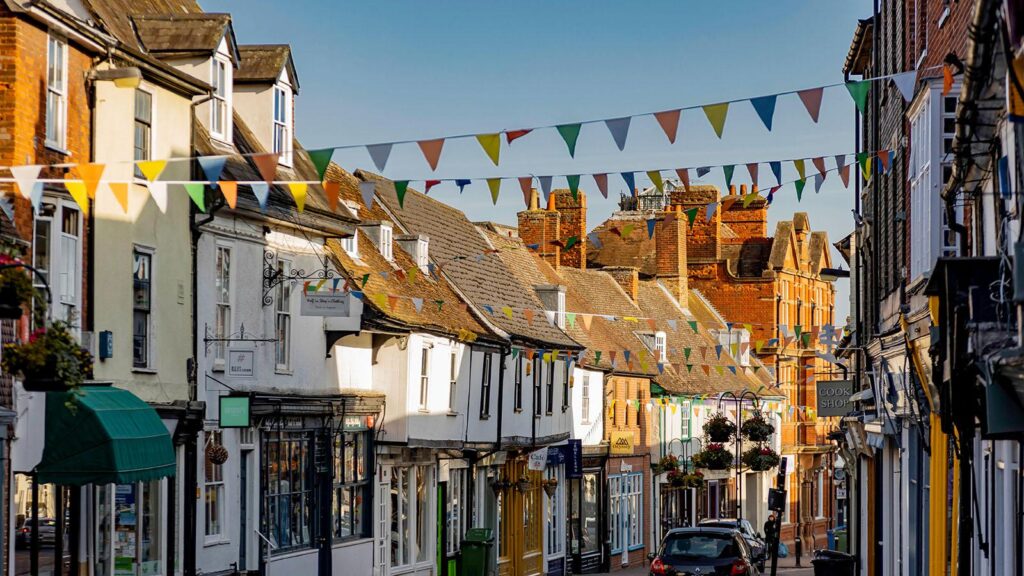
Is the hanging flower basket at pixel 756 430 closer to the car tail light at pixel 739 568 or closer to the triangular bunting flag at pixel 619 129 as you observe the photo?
the car tail light at pixel 739 568

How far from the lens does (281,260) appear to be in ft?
87.2

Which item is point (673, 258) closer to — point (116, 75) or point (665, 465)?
point (665, 465)

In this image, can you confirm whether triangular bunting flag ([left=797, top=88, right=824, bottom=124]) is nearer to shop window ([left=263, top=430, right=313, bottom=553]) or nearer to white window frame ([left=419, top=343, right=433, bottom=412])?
shop window ([left=263, top=430, right=313, bottom=553])

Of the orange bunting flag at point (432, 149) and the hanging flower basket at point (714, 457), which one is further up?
the orange bunting flag at point (432, 149)

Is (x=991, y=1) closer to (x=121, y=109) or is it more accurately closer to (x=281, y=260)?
(x=121, y=109)

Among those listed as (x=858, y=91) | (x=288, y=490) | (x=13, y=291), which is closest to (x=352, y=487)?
(x=288, y=490)

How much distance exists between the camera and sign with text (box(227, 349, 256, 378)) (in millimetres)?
23906

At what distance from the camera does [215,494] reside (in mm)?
24031

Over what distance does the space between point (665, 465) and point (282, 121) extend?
30.3 meters

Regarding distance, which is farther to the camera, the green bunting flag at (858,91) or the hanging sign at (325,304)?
the hanging sign at (325,304)

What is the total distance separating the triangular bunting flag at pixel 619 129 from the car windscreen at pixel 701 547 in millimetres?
13986

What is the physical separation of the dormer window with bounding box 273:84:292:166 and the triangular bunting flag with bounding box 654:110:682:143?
1308 centimetres

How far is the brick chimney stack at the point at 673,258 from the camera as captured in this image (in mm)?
67312

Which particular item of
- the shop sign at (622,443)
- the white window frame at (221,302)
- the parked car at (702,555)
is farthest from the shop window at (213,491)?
the shop sign at (622,443)
